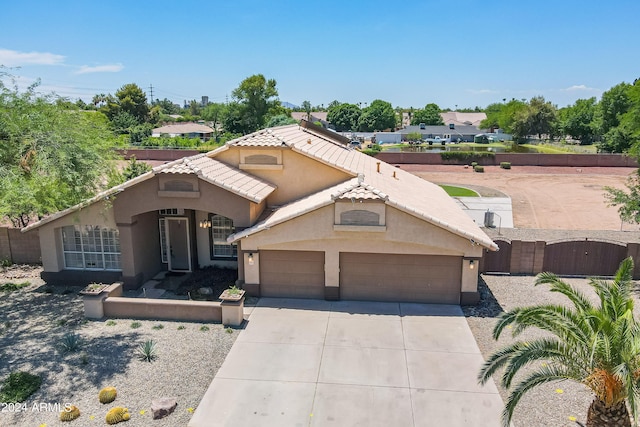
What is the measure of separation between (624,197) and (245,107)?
2586 inches

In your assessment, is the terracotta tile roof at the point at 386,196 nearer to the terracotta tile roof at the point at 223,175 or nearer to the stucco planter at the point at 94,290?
the terracotta tile roof at the point at 223,175

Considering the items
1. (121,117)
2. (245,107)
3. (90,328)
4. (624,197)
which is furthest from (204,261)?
(121,117)

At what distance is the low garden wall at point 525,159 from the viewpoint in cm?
5497

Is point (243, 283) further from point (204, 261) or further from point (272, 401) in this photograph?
point (272, 401)

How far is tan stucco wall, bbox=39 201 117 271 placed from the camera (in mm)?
17141

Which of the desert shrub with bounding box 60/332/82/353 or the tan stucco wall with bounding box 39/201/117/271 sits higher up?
the tan stucco wall with bounding box 39/201/117/271

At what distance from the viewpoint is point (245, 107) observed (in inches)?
3051

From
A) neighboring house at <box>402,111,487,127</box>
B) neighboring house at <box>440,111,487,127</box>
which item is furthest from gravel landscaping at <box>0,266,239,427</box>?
neighboring house at <box>402,111,487,127</box>

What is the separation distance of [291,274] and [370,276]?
276cm

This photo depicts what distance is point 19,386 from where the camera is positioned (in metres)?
11.1

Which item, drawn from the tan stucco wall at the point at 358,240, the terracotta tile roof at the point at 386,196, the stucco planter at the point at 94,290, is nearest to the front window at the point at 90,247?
the stucco planter at the point at 94,290

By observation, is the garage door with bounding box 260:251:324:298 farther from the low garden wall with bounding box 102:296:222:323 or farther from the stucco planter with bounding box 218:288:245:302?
the low garden wall with bounding box 102:296:222:323

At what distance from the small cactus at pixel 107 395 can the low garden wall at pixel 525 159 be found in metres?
50.2

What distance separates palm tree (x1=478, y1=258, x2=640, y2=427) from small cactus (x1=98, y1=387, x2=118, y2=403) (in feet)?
26.3
